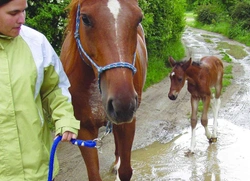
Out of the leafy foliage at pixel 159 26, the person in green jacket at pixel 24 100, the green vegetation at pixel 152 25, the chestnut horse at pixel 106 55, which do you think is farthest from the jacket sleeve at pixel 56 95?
the leafy foliage at pixel 159 26

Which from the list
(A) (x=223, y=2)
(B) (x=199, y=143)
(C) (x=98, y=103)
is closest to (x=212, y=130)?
(B) (x=199, y=143)

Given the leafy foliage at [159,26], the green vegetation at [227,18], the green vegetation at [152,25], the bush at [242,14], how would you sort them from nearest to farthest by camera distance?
the green vegetation at [152,25], the leafy foliage at [159,26], the green vegetation at [227,18], the bush at [242,14]

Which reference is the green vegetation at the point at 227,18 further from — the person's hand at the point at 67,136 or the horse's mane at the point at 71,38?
the person's hand at the point at 67,136

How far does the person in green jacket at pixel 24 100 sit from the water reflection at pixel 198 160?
2.67 m

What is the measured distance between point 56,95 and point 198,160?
3.43 metres

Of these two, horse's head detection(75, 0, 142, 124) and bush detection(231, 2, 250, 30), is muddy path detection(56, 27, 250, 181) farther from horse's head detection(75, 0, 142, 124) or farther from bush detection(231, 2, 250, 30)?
bush detection(231, 2, 250, 30)

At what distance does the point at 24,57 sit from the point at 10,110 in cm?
35

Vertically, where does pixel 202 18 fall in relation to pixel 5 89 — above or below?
below

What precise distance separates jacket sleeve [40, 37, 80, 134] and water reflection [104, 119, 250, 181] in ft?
8.68

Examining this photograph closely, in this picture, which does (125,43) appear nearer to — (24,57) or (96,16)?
(96,16)

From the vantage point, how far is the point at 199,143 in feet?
19.8

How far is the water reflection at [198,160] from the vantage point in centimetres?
494

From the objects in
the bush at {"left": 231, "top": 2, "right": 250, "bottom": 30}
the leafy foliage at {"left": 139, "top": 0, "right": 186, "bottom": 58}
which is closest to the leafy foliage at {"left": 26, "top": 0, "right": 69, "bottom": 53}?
the leafy foliage at {"left": 139, "top": 0, "right": 186, "bottom": 58}

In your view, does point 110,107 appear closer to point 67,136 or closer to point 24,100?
point 67,136
